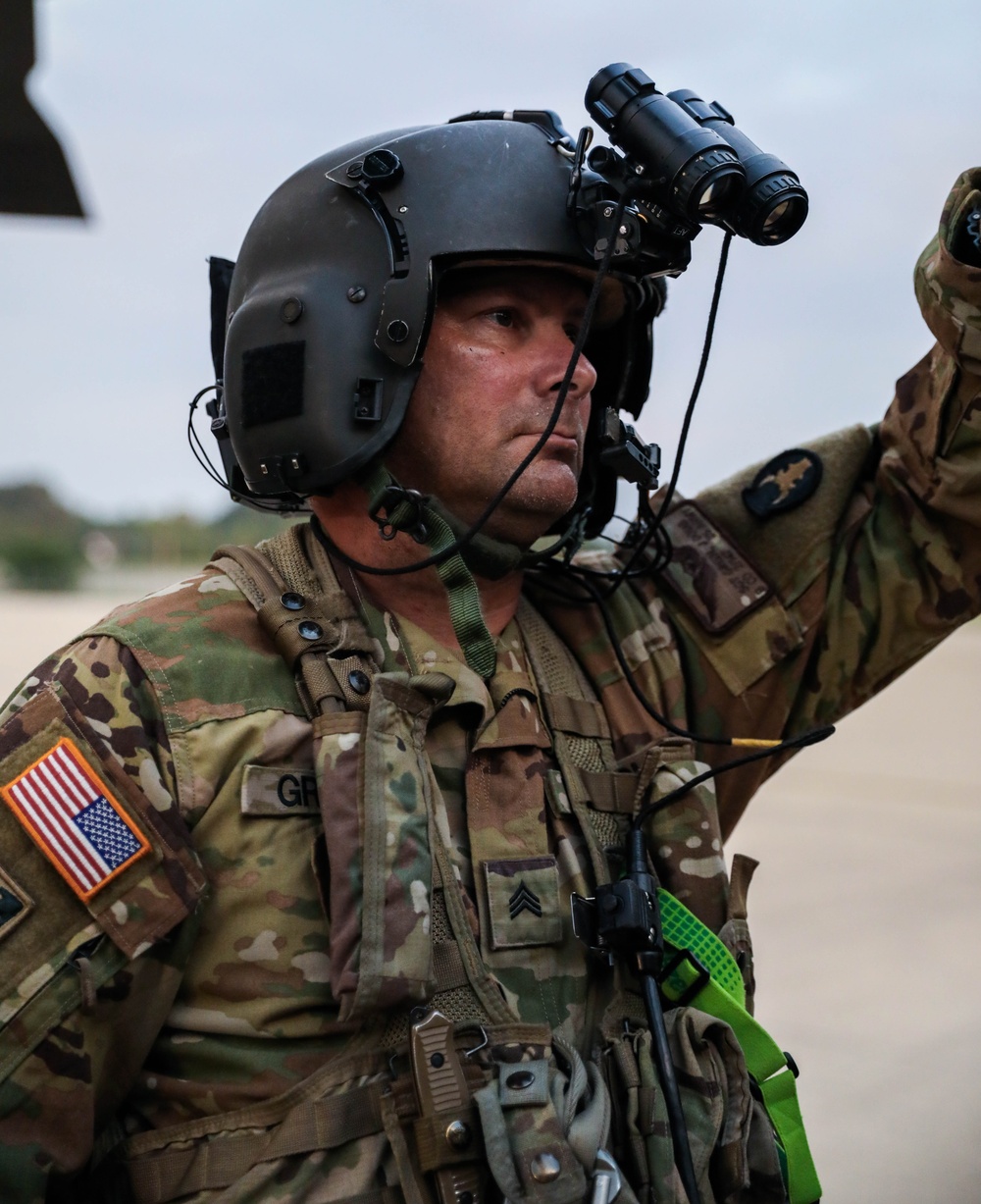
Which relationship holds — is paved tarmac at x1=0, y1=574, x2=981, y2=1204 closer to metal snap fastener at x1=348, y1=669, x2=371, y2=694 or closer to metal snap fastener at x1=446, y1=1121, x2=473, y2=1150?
metal snap fastener at x1=446, y1=1121, x2=473, y2=1150

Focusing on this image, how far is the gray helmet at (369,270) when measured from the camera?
2.25m

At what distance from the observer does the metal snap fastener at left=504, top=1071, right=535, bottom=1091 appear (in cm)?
191

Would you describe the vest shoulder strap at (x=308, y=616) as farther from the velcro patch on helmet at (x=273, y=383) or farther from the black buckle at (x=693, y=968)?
the black buckle at (x=693, y=968)

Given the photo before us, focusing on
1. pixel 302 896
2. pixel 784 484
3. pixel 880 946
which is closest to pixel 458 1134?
pixel 302 896

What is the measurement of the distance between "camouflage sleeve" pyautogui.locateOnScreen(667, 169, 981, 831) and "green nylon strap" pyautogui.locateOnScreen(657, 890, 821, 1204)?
48cm

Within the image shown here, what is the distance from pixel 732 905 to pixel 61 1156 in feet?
3.64

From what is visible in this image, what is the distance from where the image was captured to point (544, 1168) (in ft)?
6.04

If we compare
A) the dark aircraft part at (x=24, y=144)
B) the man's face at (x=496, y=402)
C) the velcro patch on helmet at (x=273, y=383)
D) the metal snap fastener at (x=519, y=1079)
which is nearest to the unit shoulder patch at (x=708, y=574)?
the man's face at (x=496, y=402)

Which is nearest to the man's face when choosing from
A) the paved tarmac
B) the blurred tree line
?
the paved tarmac

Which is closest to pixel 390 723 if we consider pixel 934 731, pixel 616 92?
pixel 616 92

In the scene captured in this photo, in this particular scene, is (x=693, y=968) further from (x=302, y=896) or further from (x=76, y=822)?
(x=76, y=822)

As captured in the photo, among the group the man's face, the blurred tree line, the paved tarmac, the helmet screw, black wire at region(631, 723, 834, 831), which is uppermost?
the helmet screw

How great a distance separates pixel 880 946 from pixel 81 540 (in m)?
28.9

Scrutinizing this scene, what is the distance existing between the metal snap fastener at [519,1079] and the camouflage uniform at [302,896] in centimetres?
5
